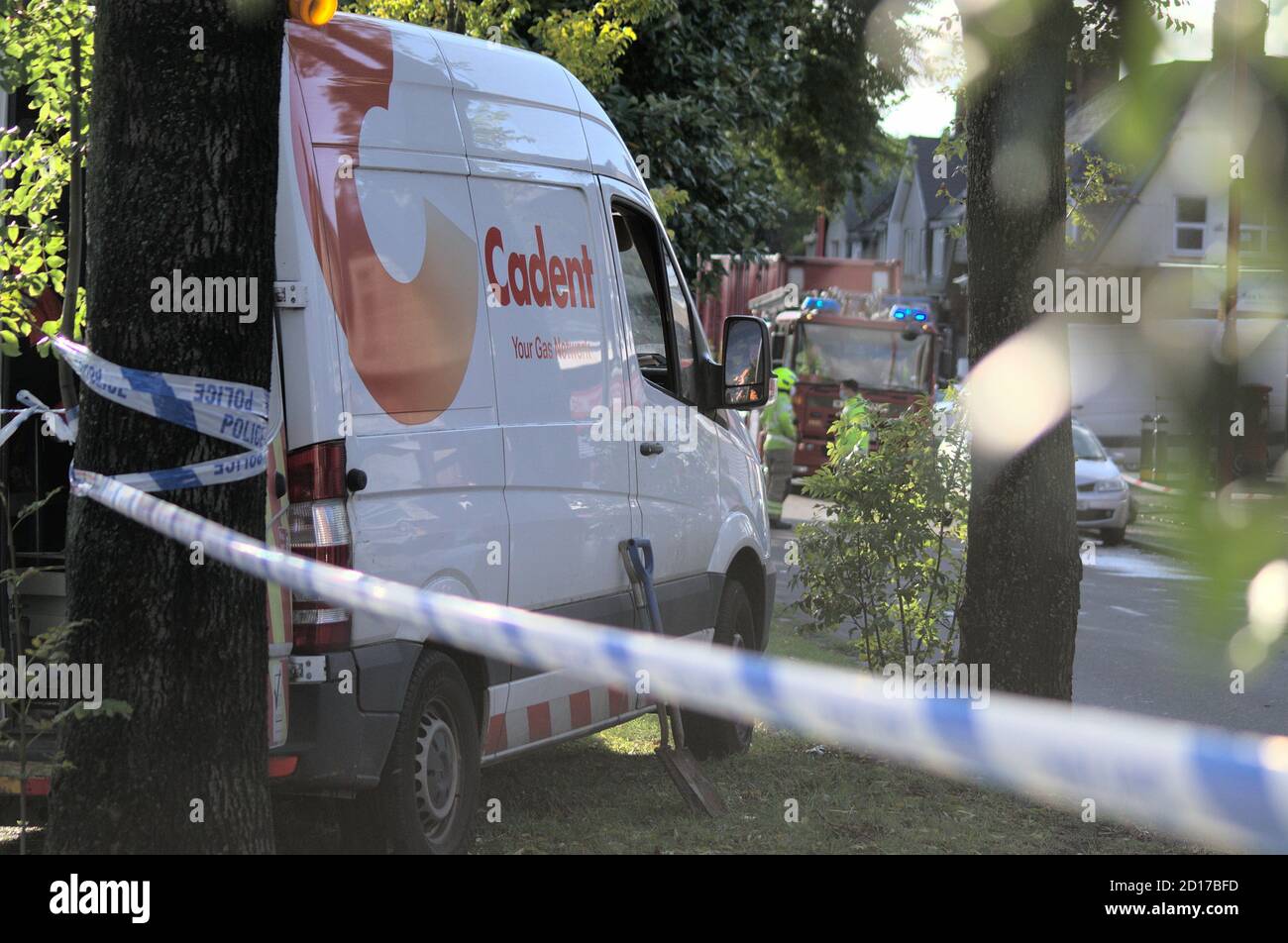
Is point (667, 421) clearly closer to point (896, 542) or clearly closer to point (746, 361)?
point (746, 361)

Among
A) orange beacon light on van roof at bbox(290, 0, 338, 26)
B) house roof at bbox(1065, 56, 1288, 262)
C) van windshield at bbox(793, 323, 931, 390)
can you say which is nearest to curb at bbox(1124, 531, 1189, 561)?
house roof at bbox(1065, 56, 1288, 262)

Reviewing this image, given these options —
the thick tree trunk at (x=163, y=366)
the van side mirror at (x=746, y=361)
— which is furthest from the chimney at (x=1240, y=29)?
the van side mirror at (x=746, y=361)

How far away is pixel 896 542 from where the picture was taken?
8.57 metres

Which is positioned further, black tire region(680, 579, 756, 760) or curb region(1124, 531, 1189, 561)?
black tire region(680, 579, 756, 760)

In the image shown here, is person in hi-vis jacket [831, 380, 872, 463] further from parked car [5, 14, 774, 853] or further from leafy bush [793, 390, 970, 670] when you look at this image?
parked car [5, 14, 774, 853]

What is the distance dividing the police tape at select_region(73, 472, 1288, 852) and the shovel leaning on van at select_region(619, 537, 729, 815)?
10.5 feet

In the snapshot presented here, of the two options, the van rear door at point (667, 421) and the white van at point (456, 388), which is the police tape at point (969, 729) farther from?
the van rear door at point (667, 421)

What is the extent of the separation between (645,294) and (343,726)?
2.64 meters

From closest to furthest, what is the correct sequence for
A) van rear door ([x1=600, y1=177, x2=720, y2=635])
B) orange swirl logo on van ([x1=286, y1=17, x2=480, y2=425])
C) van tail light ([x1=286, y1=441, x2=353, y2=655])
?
1. van tail light ([x1=286, y1=441, x2=353, y2=655])
2. orange swirl logo on van ([x1=286, y1=17, x2=480, y2=425])
3. van rear door ([x1=600, y1=177, x2=720, y2=635])

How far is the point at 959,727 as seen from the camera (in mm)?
1449

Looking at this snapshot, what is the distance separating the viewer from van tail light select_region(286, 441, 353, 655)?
4590mm

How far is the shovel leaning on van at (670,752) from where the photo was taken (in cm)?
620

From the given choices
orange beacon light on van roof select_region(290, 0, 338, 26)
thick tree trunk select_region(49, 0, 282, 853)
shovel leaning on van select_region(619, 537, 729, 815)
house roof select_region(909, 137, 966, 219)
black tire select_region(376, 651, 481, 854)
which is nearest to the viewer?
thick tree trunk select_region(49, 0, 282, 853)

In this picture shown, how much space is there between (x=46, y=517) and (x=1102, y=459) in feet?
19.0
